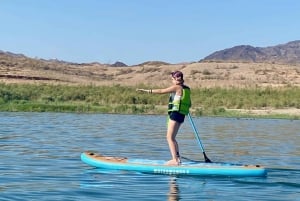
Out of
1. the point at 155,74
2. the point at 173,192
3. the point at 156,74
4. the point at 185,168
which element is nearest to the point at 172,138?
the point at 185,168

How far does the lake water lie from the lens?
12453mm

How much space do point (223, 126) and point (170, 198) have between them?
21314mm

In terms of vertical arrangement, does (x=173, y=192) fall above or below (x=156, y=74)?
below

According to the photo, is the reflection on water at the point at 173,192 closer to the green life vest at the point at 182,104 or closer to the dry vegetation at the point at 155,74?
the green life vest at the point at 182,104

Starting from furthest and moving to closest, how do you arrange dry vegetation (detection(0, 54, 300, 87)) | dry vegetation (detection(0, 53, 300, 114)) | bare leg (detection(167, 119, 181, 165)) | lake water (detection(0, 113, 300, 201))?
dry vegetation (detection(0, 54, 300, 87)), dry vegetation (detection(0, 53, 300, 114)), bare leg (detection(167, 119, 181, 165)), lake water (detection(0, 113, 300, 201))

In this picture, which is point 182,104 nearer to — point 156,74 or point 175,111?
point 175,111

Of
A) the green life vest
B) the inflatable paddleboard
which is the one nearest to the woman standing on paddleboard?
the green life vest

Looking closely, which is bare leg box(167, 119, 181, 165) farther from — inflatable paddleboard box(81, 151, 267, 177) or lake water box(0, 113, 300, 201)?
lake water box(0, 113, 300, 201)

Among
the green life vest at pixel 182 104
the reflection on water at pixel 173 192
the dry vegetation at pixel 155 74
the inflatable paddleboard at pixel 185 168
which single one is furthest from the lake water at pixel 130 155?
the dry vegetation at pixel 155 74

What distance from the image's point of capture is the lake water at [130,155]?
12.5 metres

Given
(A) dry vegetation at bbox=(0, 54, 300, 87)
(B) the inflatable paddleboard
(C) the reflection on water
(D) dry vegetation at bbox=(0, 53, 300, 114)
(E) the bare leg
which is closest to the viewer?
(C) the reflection on water

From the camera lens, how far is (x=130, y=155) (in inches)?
740

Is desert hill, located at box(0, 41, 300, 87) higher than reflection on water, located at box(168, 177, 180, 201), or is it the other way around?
desert hill, located at box(0, 41, 300, 87)

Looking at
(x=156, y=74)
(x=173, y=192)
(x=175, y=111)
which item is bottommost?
(x=173, y=192)
